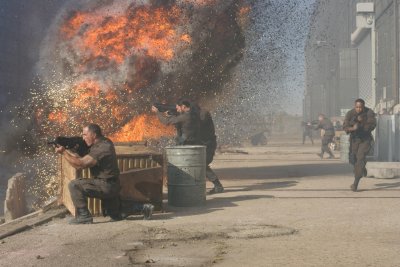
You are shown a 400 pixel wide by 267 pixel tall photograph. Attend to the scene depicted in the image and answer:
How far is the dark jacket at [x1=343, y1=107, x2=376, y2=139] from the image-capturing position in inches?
441

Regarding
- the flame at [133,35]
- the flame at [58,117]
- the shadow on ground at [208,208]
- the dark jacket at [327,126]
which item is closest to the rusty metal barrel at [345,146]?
the dark jacket at [327,126]

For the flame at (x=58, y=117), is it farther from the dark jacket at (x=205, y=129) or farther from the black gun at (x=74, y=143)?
the black gun at (x=74, y=143)

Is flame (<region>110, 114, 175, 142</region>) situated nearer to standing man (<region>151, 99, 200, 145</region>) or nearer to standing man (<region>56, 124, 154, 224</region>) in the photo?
standing man (<region>151, 99, 200, 145</region>)

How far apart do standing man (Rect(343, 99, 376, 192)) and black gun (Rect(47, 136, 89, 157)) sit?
227 inches

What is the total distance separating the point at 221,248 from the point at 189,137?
483 cm

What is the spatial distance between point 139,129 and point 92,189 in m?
7.10

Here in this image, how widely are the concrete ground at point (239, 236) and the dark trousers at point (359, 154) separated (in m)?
0.70

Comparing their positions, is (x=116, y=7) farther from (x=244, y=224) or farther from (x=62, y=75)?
(x=244, y=224)

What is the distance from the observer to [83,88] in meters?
14.1

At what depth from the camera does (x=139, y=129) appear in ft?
48.1

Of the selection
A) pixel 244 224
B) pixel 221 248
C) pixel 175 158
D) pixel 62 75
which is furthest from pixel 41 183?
pixel 221 248

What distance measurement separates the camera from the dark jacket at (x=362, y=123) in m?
11.2

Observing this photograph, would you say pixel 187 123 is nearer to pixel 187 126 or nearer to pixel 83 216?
pixel 187 126

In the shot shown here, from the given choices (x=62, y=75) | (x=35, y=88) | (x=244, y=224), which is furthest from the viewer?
(x=35, y=88)
